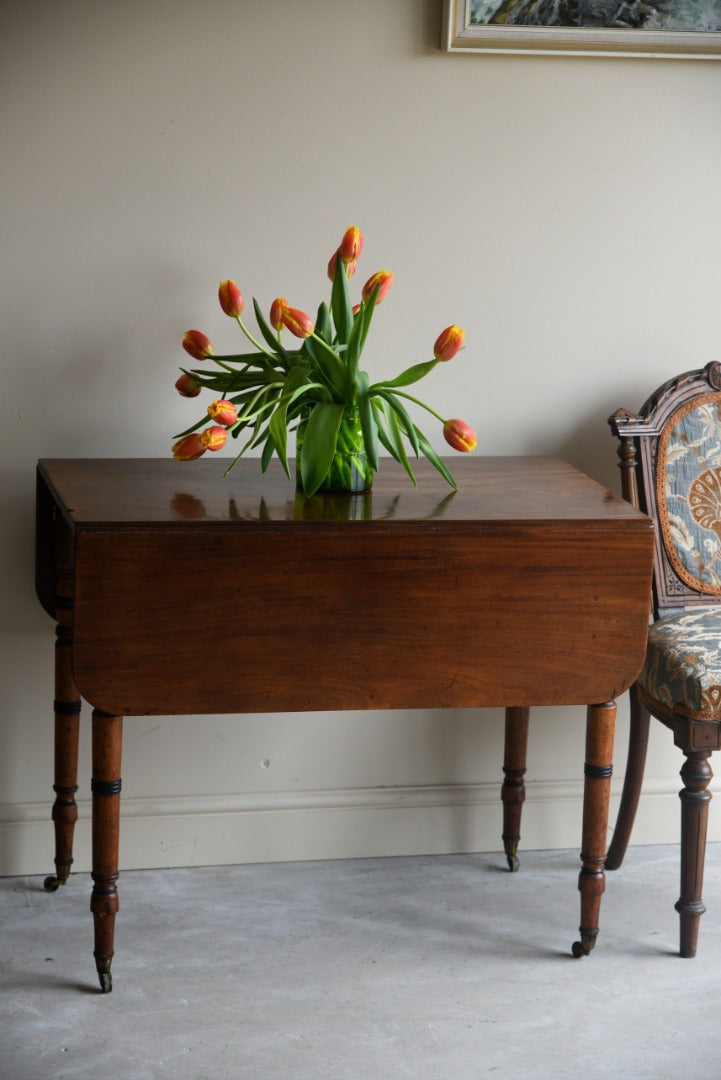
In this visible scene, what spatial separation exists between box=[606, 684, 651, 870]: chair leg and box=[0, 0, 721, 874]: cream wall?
0.48ft

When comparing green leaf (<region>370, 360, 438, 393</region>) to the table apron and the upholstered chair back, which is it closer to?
the table apron

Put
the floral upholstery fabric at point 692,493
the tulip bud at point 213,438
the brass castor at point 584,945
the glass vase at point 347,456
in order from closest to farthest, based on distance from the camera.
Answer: the tulip bud at point 213,438 < the glass vase at point 347,456 < the brass castor at point 584,945 < the floral upholstery fabric at point 692,493

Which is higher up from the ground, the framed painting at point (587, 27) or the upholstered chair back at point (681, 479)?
the framed painting at point (587, 27)

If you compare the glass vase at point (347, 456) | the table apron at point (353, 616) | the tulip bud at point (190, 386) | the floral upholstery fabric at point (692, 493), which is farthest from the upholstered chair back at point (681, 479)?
the tulip bud at point (190, 386)

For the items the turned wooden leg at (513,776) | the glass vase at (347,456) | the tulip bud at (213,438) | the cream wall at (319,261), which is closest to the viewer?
the tulip bud at (213,438)

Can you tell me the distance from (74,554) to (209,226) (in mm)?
844

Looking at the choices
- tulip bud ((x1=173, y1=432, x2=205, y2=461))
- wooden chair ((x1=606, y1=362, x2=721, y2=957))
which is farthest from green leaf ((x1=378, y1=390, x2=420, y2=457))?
wooden chair ((x1=606, y1=362, x2=721, y2=957))

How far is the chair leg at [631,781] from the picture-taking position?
8.62 feet

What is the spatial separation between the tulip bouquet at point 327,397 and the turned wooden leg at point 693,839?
65 cm

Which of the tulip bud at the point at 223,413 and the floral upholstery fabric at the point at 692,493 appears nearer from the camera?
the tulip bud at the point at 223,413

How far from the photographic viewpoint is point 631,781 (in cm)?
266

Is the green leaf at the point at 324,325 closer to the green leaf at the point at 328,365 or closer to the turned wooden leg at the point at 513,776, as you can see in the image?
the green leaf at the point at 328,365

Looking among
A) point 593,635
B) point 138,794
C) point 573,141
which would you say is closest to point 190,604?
point 593,635

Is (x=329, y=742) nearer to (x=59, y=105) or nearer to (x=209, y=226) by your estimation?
(x=209, y=226)
